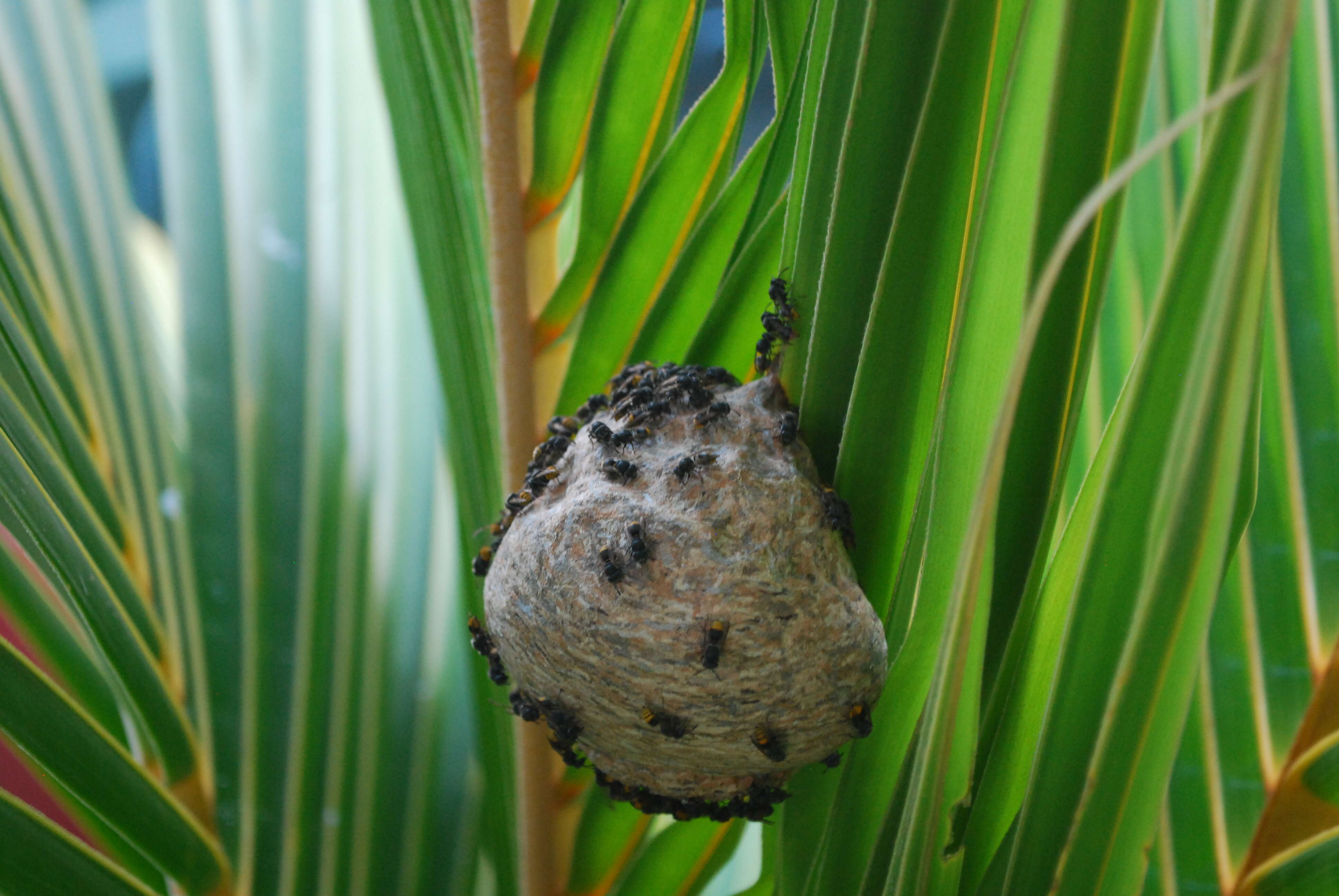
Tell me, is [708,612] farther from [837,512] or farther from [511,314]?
[511,314]

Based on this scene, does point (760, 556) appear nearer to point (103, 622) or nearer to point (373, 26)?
point (103, 622)

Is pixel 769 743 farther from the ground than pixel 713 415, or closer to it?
closer to it

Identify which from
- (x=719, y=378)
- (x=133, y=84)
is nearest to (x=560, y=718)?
(x=719, y=378)

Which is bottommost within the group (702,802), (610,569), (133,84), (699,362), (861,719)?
(702,802)

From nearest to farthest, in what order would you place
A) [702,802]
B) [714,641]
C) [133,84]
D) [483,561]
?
[714,641]
[702,802]
[483,561]
[133,84]

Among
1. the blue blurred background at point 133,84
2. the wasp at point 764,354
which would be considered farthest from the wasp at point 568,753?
the blue blurred background at point 133,84

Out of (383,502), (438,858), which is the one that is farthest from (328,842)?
(383,502)

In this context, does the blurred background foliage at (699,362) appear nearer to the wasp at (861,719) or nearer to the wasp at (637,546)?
the wasp at (861,719)

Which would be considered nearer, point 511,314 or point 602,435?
point 602,435
